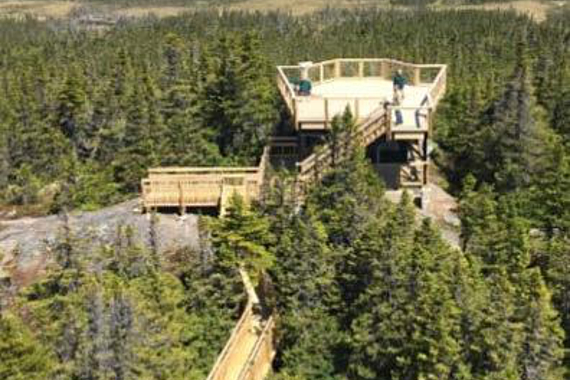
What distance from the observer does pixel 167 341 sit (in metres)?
19.7

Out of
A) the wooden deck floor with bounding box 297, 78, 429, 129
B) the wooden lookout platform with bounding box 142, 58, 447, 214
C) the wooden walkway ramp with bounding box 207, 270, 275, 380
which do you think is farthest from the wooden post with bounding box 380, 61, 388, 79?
the wooden walkway ramp with bounding box 207, 270, 275, 380

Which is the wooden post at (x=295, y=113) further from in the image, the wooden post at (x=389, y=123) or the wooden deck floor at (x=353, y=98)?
the wooden post at (x=389, y=123)

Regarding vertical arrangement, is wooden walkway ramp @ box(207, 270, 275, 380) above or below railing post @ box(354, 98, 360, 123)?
below

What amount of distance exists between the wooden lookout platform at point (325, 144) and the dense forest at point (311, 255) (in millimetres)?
1838

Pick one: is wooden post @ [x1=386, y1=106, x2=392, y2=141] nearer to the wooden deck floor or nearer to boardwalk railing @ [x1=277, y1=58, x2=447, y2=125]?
the wooden deck floor

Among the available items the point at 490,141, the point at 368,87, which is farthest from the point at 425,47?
the point at 490,141

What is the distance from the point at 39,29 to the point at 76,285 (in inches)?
3850

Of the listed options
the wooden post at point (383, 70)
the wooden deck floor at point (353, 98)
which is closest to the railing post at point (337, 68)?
the wooden deck floor at point (353, 98)

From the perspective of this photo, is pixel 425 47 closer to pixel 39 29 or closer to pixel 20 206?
pixel 20 206

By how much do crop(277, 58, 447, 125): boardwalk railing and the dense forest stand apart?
1674 mm

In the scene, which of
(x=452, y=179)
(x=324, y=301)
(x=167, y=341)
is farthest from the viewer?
(x=452, y=179)

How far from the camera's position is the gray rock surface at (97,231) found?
26.6m

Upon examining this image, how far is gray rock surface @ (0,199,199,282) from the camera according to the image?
87.4 feet

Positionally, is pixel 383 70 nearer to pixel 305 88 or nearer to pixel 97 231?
pixel 305 88
